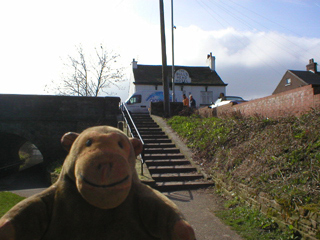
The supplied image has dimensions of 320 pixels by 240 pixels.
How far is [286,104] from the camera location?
26.7ft

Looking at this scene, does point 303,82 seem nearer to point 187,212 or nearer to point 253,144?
point 253,144

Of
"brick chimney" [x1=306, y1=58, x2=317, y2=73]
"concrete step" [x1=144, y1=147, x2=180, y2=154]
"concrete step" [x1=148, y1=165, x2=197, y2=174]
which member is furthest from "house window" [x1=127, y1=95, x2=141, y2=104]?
"brick chimney" [x1=306, y1=58, x2=317, y2=73]

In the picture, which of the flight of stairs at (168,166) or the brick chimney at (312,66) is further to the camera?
the brick chimney at (312,66)

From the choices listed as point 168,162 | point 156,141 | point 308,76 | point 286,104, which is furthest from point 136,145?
point 308,76

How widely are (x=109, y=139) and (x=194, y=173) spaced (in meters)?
6.58

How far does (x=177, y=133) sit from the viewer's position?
11961 millimetres

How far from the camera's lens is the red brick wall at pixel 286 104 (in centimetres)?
711

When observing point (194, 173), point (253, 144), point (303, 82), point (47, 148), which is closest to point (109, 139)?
point (253, 144)

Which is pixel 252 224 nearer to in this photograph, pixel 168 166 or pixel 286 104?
pixel 168 166

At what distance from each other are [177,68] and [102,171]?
119 feet

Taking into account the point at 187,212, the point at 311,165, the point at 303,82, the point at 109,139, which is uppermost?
the point at 303,82

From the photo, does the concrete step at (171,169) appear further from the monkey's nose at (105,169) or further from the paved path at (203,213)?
the monkey's nose at (105,169)

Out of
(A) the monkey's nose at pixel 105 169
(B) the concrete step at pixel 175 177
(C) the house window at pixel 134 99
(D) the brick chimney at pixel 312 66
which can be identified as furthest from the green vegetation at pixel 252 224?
(D) the brick chimney at pixel 312 66

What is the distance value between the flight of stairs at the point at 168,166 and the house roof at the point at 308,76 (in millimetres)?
31107
